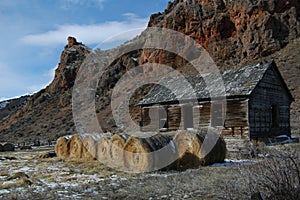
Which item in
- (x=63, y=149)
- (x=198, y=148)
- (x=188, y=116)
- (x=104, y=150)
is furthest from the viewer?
(x=188, y=116)

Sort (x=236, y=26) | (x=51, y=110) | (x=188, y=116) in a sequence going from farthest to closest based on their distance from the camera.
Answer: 1. (x=51, y=110)
2. (x=236, y=26)
3. (x=188, y=116)

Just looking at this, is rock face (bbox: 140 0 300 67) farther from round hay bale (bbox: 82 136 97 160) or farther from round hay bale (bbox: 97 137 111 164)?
round hay bale (bbox: 97 137 111 164)

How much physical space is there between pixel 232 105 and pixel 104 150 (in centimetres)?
960

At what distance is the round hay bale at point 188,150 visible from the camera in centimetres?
1180

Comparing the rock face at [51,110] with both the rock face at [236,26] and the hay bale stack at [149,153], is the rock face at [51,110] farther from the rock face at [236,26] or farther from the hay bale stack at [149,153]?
the hay bale stack at [149,153]

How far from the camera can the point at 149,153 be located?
10758 mm

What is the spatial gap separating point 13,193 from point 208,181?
4.82 m

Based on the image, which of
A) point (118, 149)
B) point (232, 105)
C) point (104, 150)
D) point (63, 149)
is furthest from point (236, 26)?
point (118, 149)

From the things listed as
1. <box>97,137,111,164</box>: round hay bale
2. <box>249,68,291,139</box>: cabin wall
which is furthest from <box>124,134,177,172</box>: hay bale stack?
<box>249,68,291,139</box>: cabin wall

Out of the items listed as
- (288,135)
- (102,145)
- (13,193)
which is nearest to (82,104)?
(288,135)

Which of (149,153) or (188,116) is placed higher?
(188,116)

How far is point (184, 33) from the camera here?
2680 inches

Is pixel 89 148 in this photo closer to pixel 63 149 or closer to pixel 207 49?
pixel 63 149

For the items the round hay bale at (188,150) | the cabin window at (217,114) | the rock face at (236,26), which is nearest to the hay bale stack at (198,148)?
the round hay bale at (188,150)
